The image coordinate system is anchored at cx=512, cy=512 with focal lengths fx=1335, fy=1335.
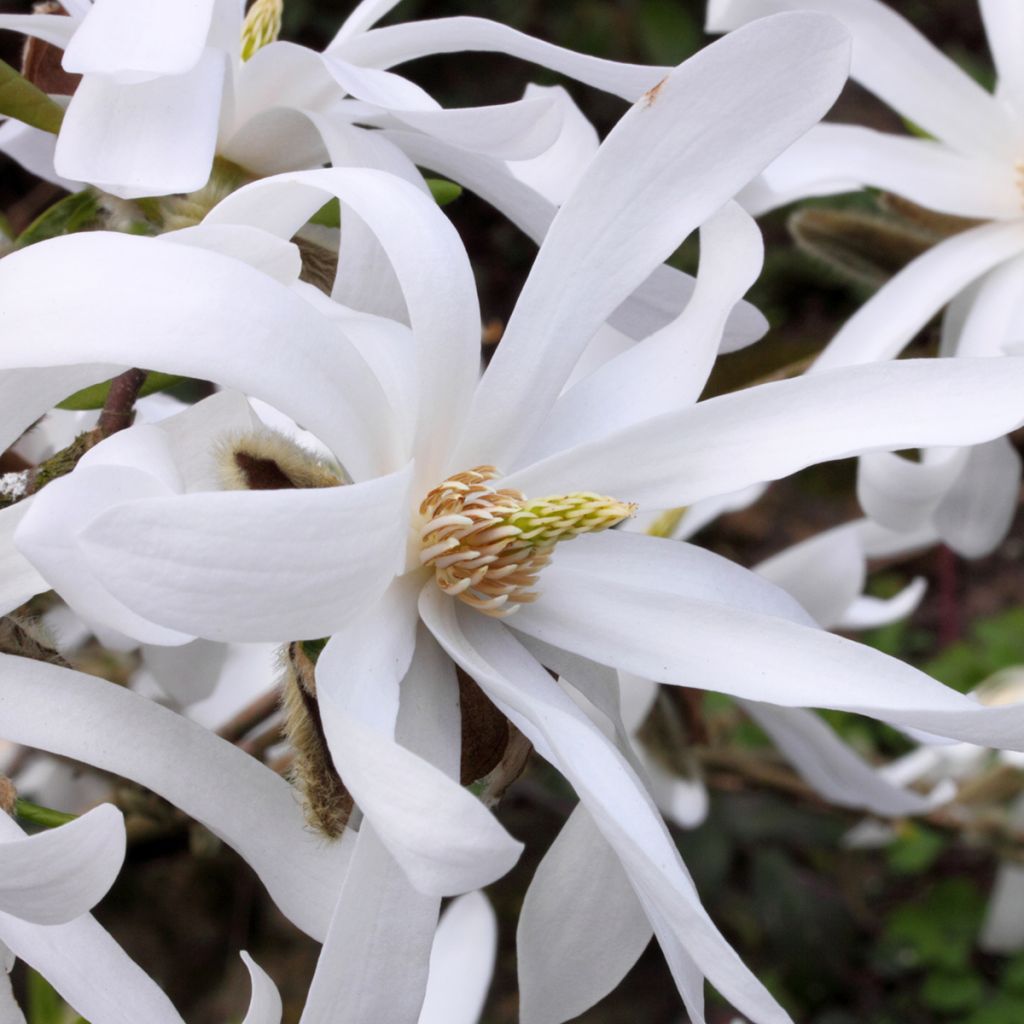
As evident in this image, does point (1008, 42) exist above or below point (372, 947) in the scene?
above

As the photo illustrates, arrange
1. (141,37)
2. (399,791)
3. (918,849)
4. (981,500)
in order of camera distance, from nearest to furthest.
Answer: (399,791) < (141,37) < (981,500) < (918,849)

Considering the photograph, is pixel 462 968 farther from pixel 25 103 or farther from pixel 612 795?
pixel 25 103

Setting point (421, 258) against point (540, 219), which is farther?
point (540, 219)

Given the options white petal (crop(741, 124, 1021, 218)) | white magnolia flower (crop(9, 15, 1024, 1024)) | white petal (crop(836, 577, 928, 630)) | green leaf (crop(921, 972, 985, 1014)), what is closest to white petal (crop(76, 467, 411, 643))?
white magnolia flower (crop(9, 15, 1024, 1024))

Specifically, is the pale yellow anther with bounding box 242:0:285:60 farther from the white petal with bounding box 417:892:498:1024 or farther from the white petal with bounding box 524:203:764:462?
the white petal with bounding box 417:892:498:1024

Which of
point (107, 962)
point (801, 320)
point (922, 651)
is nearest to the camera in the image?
point (107, 962)

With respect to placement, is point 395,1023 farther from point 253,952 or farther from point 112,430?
point 253,952

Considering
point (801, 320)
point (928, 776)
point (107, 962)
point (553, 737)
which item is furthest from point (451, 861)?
point (801, 320)

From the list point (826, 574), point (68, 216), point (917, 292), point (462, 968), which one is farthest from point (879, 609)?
point (68, 216)
